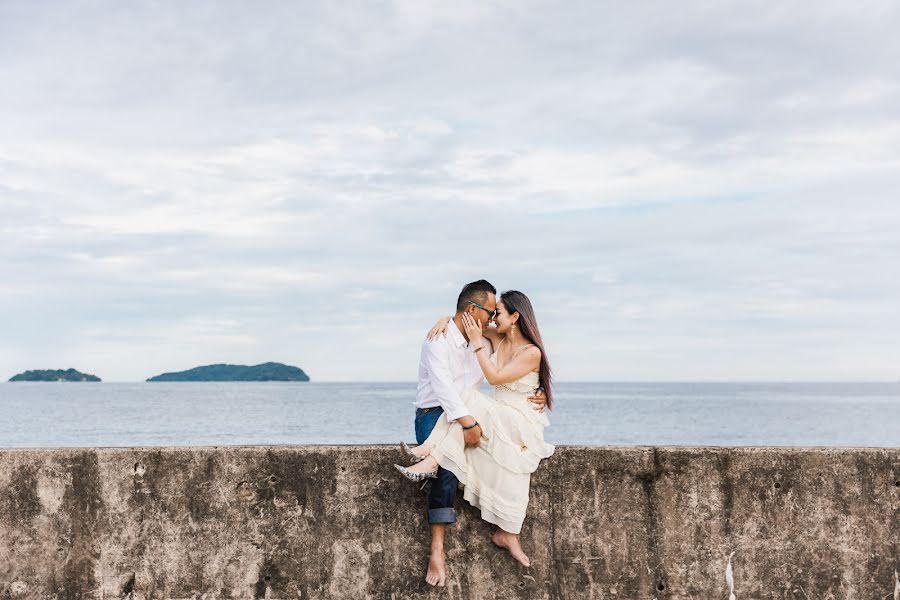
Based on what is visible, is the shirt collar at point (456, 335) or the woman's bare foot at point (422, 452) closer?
the woman's bare foot at point (422, 452)

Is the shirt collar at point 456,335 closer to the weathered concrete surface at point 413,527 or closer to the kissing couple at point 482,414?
the kissing couple at point 482,414

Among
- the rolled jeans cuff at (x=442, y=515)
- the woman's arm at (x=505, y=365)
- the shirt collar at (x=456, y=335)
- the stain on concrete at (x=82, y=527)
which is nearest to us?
the rolled jeans cuff at (x=442, y=515)

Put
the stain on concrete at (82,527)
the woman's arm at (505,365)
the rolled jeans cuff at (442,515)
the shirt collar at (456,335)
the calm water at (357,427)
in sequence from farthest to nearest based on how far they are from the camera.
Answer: the calm water at (357,427) → the shirt collar at (456,335) → the woman's arm at (505,365) → the stain on concrete at (82,527) → the rolled jeans cuff at (442,515)

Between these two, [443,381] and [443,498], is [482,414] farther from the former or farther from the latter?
[443,498]

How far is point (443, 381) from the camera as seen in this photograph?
5164mm

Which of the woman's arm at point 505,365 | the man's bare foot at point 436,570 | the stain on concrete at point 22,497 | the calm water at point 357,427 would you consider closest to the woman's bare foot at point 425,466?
the man's bare foot at point 436,570

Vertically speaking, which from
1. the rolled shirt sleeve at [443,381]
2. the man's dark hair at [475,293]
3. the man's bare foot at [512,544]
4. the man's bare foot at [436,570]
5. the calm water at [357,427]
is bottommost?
the calm water at [357,427]

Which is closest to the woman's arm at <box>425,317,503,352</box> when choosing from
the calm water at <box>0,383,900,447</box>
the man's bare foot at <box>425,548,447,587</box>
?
the man's bare foot at <box>425,548,447,587</box>

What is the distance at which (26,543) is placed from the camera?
5082 millimetres

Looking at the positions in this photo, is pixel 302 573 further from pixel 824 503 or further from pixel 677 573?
pixel 824 503

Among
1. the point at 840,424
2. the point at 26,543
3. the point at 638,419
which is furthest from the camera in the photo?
the point at 638,419

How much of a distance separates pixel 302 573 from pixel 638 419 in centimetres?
7146

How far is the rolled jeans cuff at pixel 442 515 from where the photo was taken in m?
4.97

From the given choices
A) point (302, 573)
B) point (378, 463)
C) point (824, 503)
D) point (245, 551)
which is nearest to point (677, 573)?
point (824, 503)
